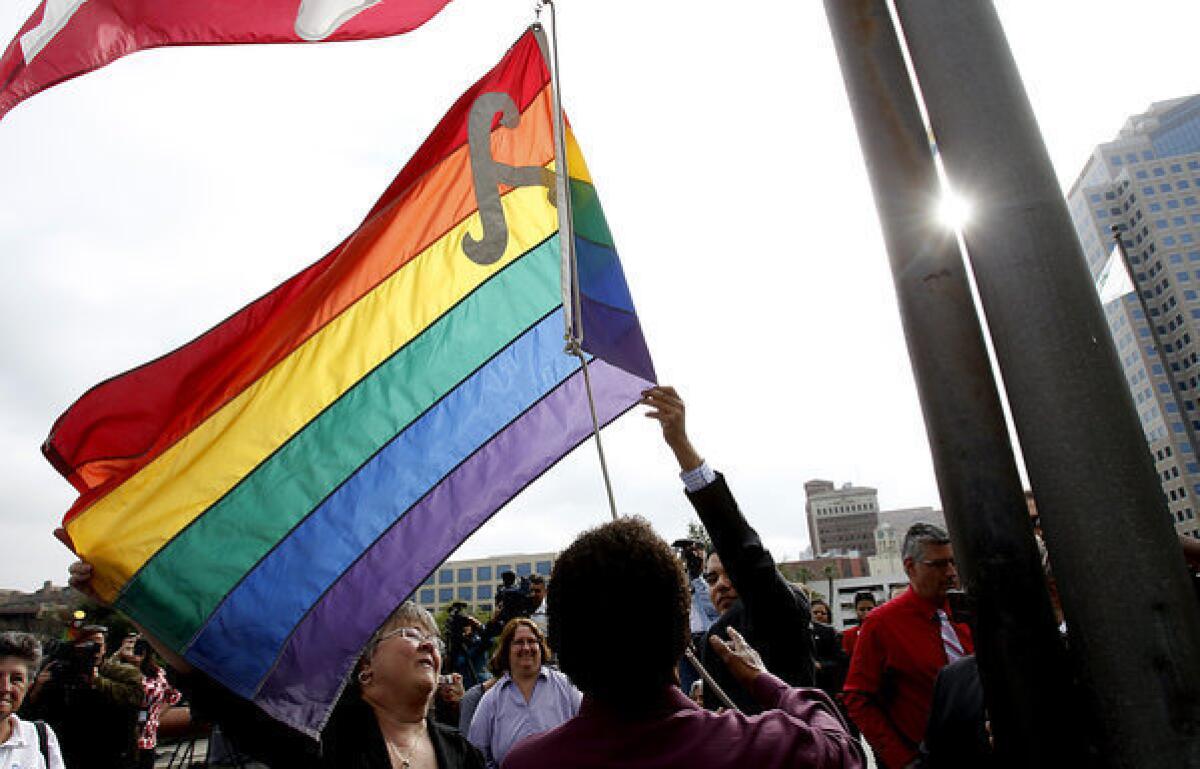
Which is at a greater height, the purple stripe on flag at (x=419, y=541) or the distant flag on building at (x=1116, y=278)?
the distant flag on building at (x=1116, y=278)

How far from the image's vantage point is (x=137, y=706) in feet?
17.4

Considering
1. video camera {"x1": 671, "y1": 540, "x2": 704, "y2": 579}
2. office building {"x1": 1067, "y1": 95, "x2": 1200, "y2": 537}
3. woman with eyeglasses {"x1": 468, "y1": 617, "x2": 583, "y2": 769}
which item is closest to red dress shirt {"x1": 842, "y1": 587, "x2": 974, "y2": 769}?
woman with eyeglasses {"x1": 468, "y1": 617, "x2": 583, "y2": 769}

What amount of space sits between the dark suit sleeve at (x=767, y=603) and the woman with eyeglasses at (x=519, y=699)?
279 centimetres

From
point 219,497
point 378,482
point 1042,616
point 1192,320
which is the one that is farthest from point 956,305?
point 1192,320

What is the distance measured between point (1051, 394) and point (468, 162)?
2940 millimetres

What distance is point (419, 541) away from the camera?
339 centimetres

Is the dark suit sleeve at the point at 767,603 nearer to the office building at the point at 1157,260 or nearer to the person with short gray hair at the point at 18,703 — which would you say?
the person with short gray hair at the point at 18,703

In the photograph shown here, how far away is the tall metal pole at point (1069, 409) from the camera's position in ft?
4.37

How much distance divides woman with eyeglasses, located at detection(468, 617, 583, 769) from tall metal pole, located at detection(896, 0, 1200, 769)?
3.68 m

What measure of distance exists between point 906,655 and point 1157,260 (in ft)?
430

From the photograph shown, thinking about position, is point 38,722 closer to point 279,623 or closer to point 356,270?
point 279,623

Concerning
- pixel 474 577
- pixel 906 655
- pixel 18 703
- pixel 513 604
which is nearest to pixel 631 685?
pixel 906 655

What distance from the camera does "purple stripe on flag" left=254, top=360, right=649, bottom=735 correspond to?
9.82 feet

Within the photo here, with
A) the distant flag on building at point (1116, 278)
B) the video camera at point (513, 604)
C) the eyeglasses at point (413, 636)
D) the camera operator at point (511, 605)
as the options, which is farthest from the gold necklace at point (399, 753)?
the distant flag on building at point (1116, 278)
